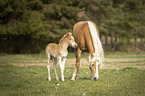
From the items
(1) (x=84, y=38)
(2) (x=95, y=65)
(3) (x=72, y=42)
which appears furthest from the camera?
(1) (x=84, y=38)

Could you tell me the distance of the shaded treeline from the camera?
1246 inches

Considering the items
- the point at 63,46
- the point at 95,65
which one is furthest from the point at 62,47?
the point at 95,65

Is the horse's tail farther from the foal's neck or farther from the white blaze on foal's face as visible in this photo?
the foal's neck

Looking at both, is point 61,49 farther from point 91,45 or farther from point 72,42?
point 91,45

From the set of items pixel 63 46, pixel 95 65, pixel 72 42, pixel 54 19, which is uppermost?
pixel 72 42

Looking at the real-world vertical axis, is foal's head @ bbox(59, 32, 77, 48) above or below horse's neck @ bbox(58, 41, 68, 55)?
above

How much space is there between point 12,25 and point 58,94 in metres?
26.4

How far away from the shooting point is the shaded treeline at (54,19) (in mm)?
31641

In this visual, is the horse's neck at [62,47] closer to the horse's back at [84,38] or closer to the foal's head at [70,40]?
the foal's head at [70,40]

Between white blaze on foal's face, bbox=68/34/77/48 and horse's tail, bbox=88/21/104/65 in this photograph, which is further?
white blaze on foal's face, bbox=68/34/77/48

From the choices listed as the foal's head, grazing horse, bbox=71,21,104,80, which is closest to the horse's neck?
the foal's head

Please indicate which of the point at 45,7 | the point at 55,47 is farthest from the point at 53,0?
the point at 55,47

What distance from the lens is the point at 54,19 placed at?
39406mm

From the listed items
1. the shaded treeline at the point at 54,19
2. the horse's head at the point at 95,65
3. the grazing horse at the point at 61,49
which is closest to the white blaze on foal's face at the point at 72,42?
the grazing horse at the point at 61,49
